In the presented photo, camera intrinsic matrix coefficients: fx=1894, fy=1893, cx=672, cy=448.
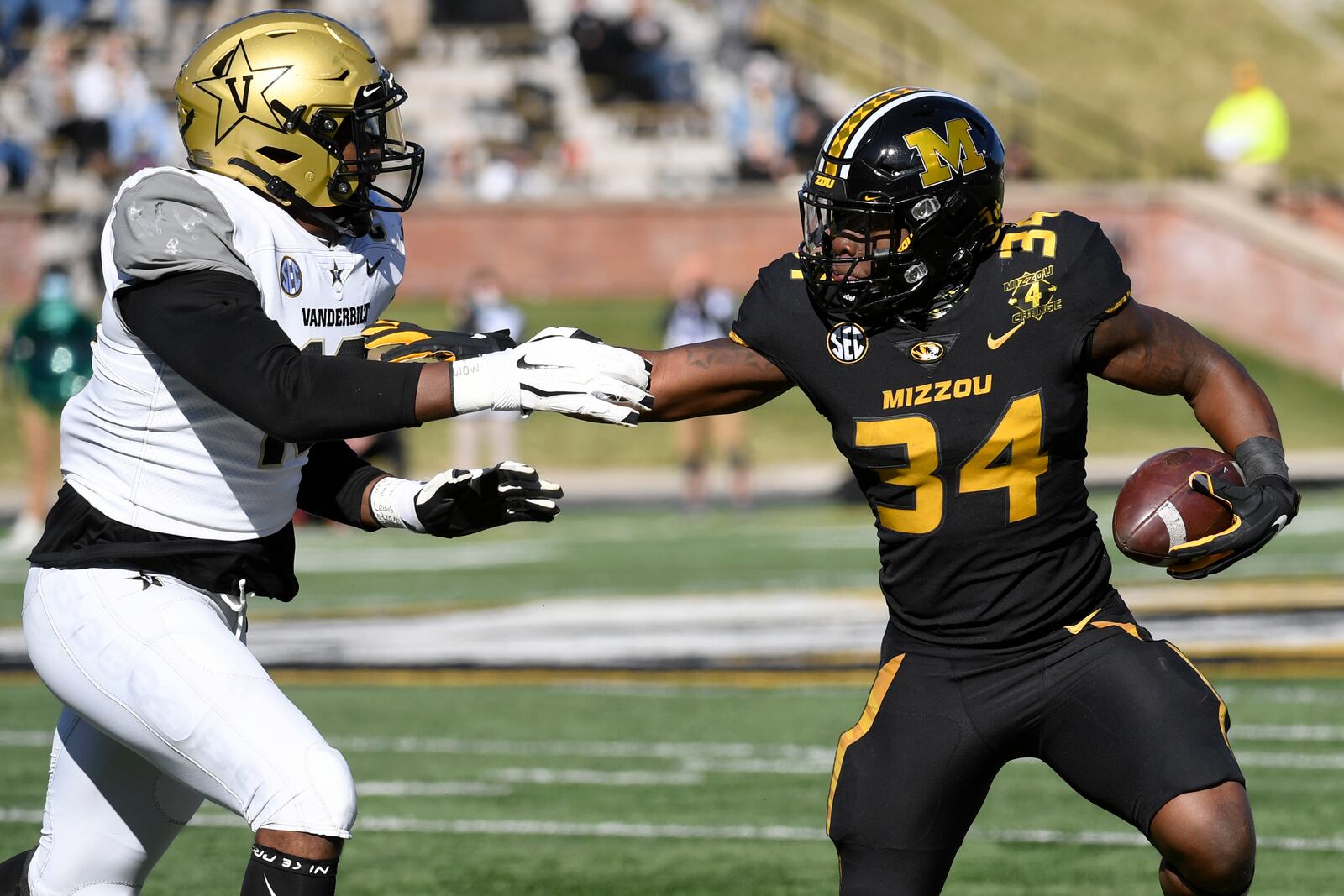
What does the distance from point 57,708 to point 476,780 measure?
2192mm

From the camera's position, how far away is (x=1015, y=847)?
5.39 meters

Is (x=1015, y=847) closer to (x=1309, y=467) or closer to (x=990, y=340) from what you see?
(x=990, y=340)

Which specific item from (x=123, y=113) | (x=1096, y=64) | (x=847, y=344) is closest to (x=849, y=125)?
(x=847, y=344)

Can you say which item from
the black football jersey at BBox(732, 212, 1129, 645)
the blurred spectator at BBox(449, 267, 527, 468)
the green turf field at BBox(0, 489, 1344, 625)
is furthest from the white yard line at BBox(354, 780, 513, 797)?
the blurred spectator at BBox(449, 267, 527, 468)

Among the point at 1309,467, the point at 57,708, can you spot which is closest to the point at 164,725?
the point at 57,708

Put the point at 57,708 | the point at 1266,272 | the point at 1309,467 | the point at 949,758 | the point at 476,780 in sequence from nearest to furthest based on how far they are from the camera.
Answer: the point at 949,758 < the point at 476,780 < the point at 57,708 < the point at 1309,467 < the point at 1266,272

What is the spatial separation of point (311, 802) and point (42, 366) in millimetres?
9601

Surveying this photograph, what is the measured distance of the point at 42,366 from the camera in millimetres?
12117

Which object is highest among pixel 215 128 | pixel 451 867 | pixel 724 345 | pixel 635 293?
pixel 215 128

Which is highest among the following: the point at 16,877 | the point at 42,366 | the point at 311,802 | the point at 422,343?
the point at 422,343

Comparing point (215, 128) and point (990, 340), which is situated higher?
point (215, 128)

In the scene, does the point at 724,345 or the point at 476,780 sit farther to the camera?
the point at 476,780

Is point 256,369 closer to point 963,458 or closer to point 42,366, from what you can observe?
point 963,458

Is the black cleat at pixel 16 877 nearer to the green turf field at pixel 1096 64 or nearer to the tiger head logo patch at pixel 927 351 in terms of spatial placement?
the tiger head logo patch at pixel 927 351
